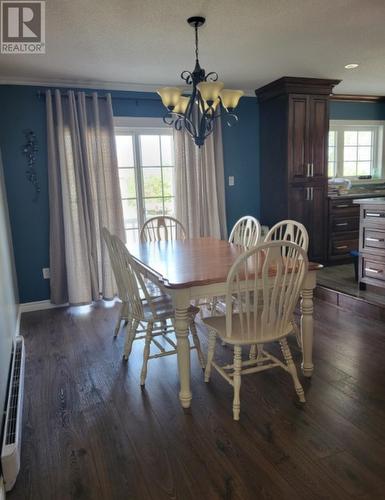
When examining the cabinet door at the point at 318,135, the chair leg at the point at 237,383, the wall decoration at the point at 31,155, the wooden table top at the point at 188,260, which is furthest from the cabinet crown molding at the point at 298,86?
the chair leg at the point at 237,383

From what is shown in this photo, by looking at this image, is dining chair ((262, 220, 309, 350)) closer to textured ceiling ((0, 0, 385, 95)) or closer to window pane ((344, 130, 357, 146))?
textured ceiling ((0, 0, 385, 95))

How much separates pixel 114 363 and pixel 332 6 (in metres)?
2.87

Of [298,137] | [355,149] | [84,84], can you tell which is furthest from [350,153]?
[84,84]

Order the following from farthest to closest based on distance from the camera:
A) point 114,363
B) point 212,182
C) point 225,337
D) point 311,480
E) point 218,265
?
point 212,182
point 114,363
point 218,265
point 225,337
point 311,480

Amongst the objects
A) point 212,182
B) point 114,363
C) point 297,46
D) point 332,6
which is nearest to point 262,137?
point 212,182

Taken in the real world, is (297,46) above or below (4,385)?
above

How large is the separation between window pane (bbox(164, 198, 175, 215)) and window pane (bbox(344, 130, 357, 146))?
2.95m

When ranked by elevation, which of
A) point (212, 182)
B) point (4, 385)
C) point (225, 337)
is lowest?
point (4, 385)

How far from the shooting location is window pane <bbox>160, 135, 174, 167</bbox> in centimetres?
455

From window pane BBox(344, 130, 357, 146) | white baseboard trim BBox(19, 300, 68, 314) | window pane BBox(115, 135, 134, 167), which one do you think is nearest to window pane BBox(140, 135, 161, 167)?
window pane BBox(115, 135, 134, 167)

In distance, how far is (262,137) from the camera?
4.93 metres

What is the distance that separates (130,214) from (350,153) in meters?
3.56

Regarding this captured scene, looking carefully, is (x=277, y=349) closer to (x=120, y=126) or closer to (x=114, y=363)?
(x=114, y=363)

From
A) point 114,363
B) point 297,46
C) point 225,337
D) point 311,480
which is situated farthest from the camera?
point 297,46
